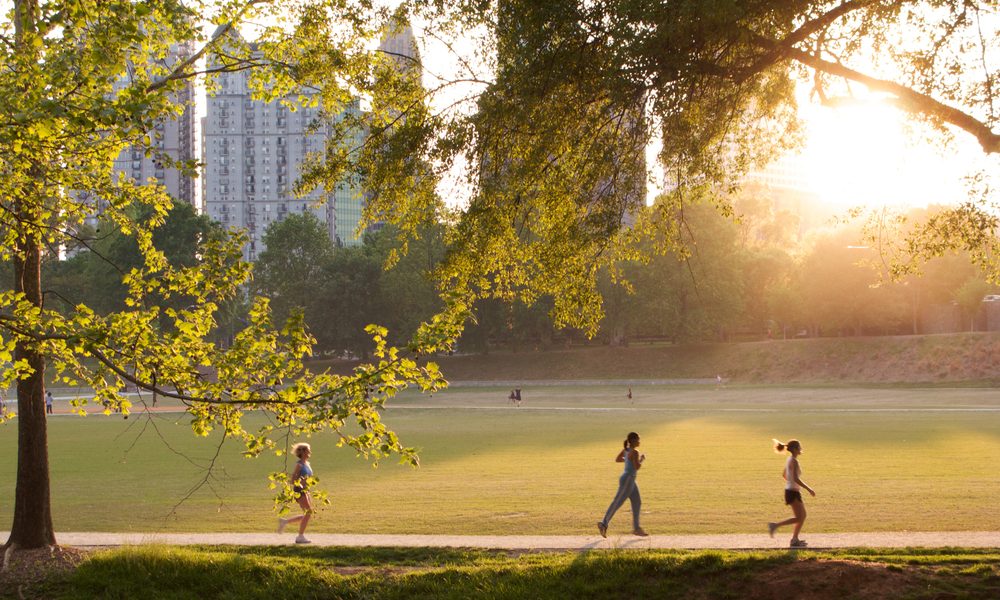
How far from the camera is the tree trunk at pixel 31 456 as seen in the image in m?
14.2

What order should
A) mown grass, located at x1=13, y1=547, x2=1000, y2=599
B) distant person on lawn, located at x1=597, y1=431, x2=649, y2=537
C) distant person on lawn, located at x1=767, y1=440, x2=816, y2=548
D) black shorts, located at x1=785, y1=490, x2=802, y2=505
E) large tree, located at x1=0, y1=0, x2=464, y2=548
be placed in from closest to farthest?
large tree, located at x1=0, y1=0, x2=464, y2=548
mown grass, located at x1=13, y1=547, x2=1000, y2=599
distant person on lawn, located at x1=767, y1=440, x2=816, y2=548
black shorts, located at x1=785, y1=490, x2=802, y2=505
distant person on lawn, located at x1=597, y1=431, x2=649, y2=537

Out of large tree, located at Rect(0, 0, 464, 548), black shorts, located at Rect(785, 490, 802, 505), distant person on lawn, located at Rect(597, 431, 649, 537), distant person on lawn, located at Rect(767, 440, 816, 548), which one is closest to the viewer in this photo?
large tree, located at Rect(0, 0, 464, 548)

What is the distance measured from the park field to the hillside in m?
27.6

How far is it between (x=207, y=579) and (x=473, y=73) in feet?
26.6

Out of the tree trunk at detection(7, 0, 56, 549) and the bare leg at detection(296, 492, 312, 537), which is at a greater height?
the tree trunk at detection(7, 0, 56, 549)

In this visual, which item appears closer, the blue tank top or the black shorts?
the black shorts

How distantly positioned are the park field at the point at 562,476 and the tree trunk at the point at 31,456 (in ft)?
11.3

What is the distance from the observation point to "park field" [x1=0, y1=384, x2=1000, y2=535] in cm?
1862

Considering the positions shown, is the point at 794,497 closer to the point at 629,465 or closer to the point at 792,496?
the point at 792,496

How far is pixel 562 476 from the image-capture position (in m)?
26.0

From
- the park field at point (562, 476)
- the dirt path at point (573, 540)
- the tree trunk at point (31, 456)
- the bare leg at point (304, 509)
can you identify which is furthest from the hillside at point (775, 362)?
the tree trunk at point (31, 456)

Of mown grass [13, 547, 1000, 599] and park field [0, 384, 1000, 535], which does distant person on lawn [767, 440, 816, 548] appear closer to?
mown grass [13, 547, 1000, 599]

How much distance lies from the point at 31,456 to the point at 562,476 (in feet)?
47.5

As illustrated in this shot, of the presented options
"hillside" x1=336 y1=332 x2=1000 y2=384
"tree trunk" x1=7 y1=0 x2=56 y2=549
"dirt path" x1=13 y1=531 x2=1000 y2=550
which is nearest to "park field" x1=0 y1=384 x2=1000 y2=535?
"dirt path" x1=13 y1=531 x2=1000 y2=550
